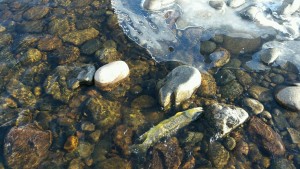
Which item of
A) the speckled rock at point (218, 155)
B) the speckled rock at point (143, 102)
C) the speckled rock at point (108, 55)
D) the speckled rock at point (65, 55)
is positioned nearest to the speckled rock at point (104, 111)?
the speckled rock at point (143, 102)

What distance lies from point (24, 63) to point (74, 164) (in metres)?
2.51

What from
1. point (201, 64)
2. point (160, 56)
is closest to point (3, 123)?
point (160, 56)

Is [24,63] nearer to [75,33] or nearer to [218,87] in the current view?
[75,33]

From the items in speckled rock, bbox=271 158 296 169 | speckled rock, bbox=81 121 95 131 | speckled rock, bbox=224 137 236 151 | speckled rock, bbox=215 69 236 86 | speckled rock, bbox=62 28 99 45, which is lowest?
speckled rock, bbox=271 158 296 169

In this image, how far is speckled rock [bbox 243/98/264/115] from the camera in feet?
16.0

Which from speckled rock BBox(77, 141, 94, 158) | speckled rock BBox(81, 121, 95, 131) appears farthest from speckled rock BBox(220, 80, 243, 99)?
speckled rock BBox(77, 141, 94, 158)

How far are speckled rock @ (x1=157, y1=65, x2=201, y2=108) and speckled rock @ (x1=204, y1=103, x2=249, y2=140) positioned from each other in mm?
468

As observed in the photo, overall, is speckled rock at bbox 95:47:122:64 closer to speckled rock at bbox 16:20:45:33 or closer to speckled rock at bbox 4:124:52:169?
speckled rock at bbox 16:20:45:33

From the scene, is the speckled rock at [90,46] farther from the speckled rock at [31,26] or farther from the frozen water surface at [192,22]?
the speckled rock at [31,26]

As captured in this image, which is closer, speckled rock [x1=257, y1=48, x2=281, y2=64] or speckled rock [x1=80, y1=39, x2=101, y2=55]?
speckled rock [x1=257, y1=48, x2=281, y2=64]

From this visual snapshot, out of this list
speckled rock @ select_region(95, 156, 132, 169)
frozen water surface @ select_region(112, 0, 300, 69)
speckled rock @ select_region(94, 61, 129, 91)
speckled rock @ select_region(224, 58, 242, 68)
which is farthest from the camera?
frozen water surface @ select_region(112, 0, 300, 69)

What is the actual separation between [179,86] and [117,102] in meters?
1.12

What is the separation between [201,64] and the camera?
222 inches

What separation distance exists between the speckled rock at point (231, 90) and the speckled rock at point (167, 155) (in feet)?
4.44
